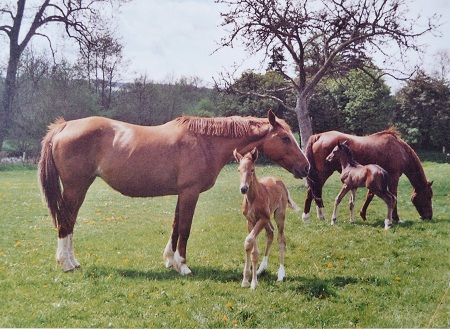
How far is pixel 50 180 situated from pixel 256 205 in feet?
7.44

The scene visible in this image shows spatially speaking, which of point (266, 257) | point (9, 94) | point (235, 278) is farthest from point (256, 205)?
point (9, 94)

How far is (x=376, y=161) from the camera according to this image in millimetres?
7195

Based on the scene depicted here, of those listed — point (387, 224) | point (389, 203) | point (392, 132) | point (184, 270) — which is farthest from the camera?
point (392, 132)

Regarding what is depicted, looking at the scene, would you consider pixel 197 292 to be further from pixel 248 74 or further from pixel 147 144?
pixel 248 74

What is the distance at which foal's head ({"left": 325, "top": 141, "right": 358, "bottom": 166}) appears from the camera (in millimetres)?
7070

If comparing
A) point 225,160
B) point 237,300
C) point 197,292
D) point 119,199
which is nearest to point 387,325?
point 237,300

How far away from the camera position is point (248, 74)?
470 cm

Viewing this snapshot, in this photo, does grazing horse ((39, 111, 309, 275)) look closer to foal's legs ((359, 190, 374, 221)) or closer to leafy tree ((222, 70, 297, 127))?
leafy tree ((222, 70, 297, 127))

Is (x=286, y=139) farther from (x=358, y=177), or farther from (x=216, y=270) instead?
(x=358, y=177)

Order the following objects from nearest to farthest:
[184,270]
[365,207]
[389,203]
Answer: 1. [184,270]
2. [389,203]
3. [365,207]

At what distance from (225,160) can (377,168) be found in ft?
11.2

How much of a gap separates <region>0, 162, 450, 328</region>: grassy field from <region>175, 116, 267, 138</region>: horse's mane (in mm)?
501

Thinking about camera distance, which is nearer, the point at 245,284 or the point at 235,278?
the point at 245,284

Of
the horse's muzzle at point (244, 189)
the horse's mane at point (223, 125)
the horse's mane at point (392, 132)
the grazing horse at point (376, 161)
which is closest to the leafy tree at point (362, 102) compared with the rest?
the horse's mane at point (392, 132)
